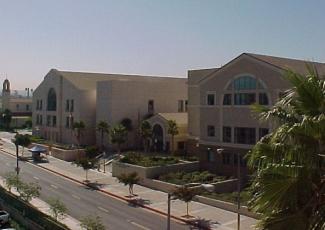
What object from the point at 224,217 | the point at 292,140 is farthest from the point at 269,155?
the point at 224,217

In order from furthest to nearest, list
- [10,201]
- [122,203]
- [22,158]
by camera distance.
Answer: [22,158] → [122,203] → [10,201]

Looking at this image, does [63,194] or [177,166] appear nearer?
[63,194]

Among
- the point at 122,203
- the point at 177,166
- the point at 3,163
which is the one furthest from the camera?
the point at 3,163

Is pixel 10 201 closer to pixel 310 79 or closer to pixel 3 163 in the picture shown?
pixel 3 163

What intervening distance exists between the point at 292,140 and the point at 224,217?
2654cm

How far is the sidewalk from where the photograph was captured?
107 feet

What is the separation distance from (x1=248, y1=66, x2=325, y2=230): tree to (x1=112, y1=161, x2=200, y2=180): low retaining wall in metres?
38.5

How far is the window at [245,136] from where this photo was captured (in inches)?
1725

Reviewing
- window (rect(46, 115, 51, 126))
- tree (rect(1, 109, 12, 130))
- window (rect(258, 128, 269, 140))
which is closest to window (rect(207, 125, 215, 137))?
window (rect(258, 128, 269, 140))

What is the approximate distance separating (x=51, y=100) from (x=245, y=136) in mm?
49560

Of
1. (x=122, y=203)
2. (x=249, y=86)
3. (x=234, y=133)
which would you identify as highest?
(x=249, y=86)

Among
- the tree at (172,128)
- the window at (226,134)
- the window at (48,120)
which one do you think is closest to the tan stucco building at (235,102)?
the window at (226,134)

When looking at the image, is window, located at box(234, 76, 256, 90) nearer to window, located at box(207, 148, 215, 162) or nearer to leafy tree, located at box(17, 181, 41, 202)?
window, located at box(207, 148, 215, 162)

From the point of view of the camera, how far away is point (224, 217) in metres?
34.0
